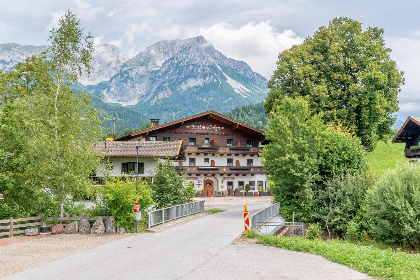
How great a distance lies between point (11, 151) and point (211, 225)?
12697mm

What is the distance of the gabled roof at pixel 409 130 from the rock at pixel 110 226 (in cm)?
3366

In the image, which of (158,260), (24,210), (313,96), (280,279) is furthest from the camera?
(313,96)

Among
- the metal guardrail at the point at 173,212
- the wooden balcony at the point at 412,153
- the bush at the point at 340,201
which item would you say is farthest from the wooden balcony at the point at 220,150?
the bush at the point at 340,201

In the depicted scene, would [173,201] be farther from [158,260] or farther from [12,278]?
[12,278]

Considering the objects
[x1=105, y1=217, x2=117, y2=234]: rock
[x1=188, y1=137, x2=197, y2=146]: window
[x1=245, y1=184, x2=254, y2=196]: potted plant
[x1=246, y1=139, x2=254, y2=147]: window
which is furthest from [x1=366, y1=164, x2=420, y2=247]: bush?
[x1=246, y1=139, x2=254, y2=147]: window

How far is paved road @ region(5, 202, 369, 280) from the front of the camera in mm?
12797

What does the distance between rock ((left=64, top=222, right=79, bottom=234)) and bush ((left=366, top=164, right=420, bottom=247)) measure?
51.7ft

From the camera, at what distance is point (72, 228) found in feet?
75.3

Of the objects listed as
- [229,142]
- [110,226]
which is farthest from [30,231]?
[229,142]

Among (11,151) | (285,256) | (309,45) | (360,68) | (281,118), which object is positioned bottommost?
(285,256)

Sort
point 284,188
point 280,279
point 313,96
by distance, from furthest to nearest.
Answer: point 313,96 < point 284,188 < point 280,279

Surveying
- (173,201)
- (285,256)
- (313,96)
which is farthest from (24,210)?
(313,96)

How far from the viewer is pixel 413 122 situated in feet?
145

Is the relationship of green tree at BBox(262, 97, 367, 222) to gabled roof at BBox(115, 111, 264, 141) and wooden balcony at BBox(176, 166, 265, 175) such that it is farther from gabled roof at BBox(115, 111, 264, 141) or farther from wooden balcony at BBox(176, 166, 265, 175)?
gabled roof at BBox(115, 111, 264, 141)
